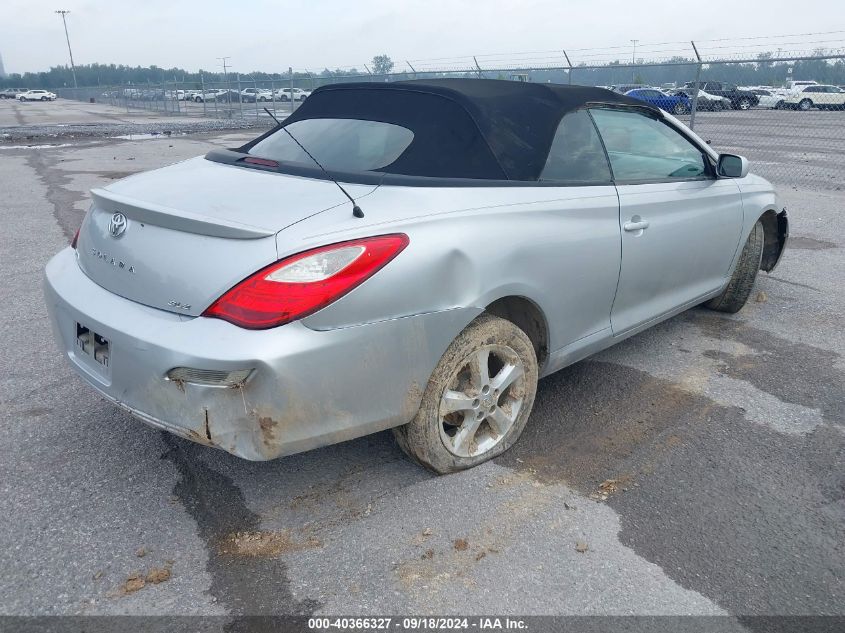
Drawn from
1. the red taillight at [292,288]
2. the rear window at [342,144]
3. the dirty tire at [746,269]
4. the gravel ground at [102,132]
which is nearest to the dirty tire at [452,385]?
the red taillight at [292,288]

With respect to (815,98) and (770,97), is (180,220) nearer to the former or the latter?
(770,97)

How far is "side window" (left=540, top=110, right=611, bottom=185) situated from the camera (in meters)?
3.15

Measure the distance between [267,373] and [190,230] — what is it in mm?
615

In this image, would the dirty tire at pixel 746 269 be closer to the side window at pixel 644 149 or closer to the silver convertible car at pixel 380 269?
the side window at pixel 644 149

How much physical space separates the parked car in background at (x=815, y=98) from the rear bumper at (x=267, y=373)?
20603 mm

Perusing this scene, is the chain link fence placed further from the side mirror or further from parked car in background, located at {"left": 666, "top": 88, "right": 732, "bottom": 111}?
the side mirror

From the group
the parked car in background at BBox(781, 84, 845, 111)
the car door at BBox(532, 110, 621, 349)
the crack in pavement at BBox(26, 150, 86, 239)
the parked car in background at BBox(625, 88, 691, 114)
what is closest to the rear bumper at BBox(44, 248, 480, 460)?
the car door at BBox(532, 110, 621, 349)

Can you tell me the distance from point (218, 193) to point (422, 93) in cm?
110

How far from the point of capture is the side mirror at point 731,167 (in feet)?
13.3

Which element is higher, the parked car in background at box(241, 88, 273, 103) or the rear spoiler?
the parked car in background at box(241, 88, 273, 103)

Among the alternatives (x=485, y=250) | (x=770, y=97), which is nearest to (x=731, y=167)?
(x=485, y=250)

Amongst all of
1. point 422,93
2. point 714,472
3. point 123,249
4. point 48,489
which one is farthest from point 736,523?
point 48,489

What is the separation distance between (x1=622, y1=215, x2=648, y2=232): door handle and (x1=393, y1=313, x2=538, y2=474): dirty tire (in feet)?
2.77

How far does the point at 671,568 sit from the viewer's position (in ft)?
7.70
